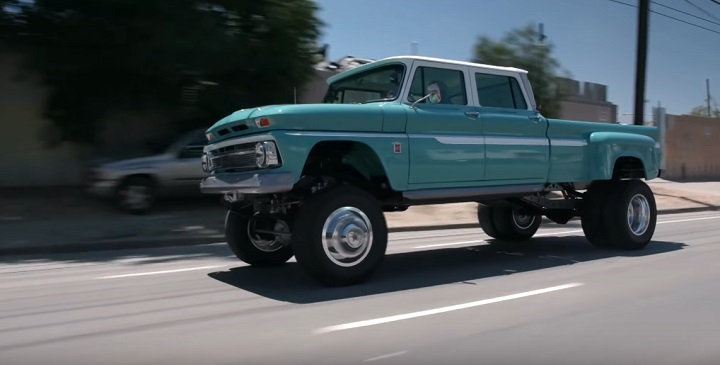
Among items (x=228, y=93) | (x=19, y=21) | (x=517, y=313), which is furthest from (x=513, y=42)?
(x=517, y=313)

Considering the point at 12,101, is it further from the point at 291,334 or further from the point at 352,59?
the point at 291,334

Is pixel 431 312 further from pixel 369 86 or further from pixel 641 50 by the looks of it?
pixel 641 50

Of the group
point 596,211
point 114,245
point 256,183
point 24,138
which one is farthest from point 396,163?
point 24,138

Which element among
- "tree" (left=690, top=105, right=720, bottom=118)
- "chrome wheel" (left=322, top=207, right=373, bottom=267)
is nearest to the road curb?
"chrome wheel" (left=322, top=207, right=373, bottom=267)

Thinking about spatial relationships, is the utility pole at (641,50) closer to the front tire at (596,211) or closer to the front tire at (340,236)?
the front tire at (596,211)

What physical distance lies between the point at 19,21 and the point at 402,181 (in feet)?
32.2

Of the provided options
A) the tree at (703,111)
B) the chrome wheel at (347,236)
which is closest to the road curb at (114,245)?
the chrome wheel at (347,236)

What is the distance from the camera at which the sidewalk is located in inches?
416

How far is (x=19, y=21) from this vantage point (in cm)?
1295

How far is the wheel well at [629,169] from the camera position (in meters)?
9.63

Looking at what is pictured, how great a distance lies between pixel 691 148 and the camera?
31203 millimetres

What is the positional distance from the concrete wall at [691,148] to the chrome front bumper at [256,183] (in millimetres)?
26883

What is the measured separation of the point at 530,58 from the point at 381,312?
15.2 m

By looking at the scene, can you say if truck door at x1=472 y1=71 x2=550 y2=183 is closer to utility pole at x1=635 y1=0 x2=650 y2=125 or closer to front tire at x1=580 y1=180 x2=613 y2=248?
Result: front tire at x1=580 y1=180 x2=613 y2=248
